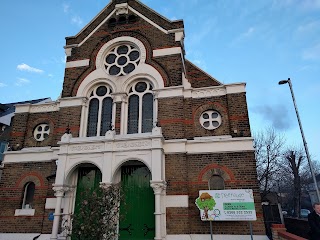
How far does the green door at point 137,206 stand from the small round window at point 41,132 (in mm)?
5316

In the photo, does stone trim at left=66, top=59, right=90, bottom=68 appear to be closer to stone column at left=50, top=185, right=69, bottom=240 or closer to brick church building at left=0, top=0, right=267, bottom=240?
brick church building at left=0, top=0, right=267, bottom=240

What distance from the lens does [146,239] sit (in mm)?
11125

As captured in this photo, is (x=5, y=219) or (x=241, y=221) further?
(x=5, y=219)

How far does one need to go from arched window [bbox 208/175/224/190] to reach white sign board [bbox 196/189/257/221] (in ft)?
3.49

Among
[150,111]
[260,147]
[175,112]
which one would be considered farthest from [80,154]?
[260,147]

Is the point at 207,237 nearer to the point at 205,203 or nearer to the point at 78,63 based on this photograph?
the point at 205,203

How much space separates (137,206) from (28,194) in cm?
607

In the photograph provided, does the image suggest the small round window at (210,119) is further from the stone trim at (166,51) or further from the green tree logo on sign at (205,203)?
the stone trim at (166,51)

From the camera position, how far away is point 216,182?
454 inches

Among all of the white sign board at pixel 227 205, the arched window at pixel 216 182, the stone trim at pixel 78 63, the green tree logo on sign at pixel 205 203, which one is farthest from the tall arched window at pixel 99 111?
the white sign board at pixel 227 205

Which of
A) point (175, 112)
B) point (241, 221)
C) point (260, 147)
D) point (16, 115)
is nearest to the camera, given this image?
point (241, 221)

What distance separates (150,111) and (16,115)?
803cm

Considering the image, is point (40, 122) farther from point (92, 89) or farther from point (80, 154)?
point (80, 154)

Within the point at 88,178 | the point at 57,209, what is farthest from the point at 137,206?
the point at 57,209
